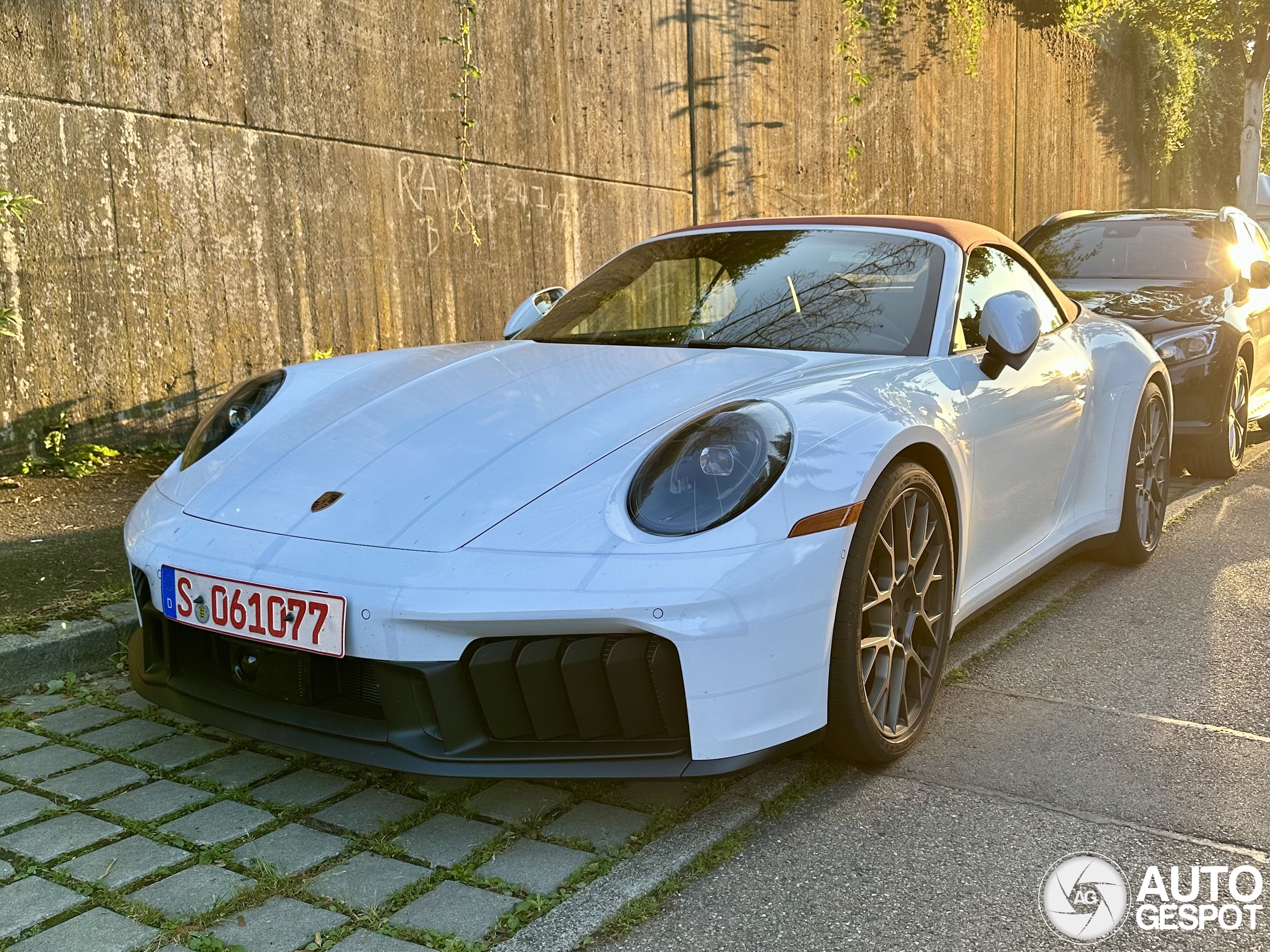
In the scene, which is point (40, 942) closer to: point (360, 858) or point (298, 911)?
point (298, 911)

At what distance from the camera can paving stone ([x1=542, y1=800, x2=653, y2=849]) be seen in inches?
97.7

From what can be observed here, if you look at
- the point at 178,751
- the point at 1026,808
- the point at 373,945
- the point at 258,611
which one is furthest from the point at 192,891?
the point at 1026,808

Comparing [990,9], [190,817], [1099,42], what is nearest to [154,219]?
[190,817]

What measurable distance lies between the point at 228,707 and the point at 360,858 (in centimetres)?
47

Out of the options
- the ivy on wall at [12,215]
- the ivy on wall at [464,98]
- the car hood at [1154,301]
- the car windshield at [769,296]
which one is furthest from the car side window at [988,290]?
the ivy on wall at [464,98]

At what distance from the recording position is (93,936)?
6.89 ft

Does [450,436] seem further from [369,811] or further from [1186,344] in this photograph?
[1186,344]

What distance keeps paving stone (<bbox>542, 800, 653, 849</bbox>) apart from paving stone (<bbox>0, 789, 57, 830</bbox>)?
1116mm

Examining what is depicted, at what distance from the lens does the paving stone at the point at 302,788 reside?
8.79 feet

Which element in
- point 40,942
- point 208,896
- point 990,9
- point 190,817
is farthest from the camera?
point 990,9

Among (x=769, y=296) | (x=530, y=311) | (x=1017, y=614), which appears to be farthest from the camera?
(x=530, y=311)

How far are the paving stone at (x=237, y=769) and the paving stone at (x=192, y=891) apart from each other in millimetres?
420

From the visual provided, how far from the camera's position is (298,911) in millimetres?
2191

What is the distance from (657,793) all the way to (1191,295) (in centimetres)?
522
